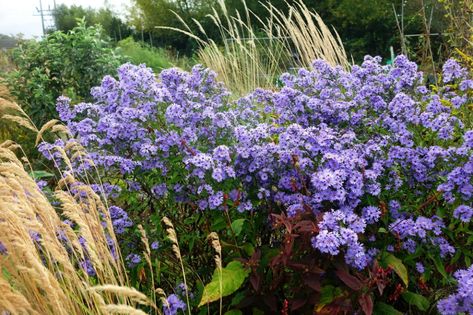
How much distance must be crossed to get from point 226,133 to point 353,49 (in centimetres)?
2154

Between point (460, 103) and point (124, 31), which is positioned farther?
point (124, 31)

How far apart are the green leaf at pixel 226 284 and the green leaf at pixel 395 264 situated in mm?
594

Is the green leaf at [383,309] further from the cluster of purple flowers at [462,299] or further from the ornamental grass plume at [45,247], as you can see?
the ornamental grass plume at [45,247]

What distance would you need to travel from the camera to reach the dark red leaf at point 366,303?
2.04 m

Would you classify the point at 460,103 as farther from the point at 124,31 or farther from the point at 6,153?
the point at 124,31

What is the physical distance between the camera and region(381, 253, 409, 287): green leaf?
227cm

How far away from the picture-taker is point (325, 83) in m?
3.16

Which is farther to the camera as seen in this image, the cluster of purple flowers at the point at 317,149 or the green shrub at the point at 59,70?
the green shrub at the point at 59,70

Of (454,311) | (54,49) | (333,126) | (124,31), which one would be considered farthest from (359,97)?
(124,31)

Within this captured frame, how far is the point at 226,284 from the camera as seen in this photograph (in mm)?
2309

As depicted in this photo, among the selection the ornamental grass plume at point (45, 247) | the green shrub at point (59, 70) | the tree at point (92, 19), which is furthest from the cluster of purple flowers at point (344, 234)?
the tree at point (92, 19)

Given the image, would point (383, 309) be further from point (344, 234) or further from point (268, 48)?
point (268, 48)

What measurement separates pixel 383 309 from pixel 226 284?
70 centimetres

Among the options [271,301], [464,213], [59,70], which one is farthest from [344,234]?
[59,70]
